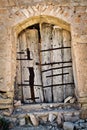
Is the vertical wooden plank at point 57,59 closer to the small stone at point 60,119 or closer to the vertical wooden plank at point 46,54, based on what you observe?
the vertical wooden plank at point 46,54

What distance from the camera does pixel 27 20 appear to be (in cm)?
624

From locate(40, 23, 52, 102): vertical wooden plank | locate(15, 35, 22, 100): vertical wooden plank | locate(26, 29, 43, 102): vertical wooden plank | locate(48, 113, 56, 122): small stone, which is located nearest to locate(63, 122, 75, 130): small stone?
locate(48, 113, 56, 122): small stone

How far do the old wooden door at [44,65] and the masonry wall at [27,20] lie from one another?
34cm

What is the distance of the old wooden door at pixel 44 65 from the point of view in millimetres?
6496

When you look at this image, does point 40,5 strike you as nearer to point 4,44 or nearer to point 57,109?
point 4,44

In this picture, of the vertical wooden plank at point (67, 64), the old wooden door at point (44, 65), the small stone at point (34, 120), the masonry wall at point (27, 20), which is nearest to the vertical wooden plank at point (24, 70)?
the old wooden door at point (44, 65)

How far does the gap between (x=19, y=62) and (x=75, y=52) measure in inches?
54.7

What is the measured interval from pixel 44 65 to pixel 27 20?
1.15 m

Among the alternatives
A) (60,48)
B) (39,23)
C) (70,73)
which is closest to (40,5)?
(39,23)

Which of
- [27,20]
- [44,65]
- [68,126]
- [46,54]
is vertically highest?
[27,20]

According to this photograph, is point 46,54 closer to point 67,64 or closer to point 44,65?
point 44,65

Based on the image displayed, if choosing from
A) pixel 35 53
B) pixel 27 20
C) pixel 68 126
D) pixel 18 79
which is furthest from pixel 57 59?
pixel 68 126

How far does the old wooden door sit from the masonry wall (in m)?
0.34

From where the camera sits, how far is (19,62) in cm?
657
